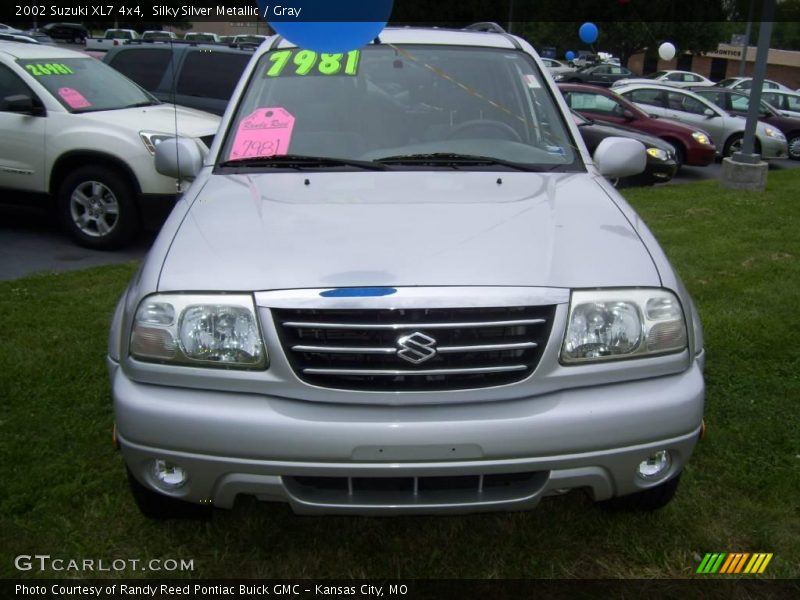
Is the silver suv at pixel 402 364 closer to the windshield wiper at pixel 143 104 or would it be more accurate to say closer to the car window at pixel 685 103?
the windshield wiper at pixel 143 104

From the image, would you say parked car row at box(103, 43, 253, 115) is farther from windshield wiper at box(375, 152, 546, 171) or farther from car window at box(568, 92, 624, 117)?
windshield wiper at box(375, 152, 546, 171)

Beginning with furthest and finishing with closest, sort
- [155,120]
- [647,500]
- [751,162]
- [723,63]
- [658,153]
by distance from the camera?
1. [723,63]
2. [658,153]
3. [751,162]
4. [155,120]
5. [647,500]

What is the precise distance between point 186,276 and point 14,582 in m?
1.17

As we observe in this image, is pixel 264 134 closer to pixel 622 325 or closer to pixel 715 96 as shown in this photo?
pixel 622 325

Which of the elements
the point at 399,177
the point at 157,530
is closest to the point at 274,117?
the point at 399,177

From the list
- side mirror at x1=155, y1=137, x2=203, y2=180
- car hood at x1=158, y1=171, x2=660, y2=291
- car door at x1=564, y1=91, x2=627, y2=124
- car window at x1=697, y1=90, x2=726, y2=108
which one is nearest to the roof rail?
car hood at x1=158, y1=171, x2=660, y2=291

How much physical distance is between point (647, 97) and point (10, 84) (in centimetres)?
1150

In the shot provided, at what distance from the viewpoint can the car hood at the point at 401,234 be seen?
7.72 feet

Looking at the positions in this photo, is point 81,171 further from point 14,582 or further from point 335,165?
point 14,582

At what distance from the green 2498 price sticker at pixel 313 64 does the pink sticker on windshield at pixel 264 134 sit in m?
0.30

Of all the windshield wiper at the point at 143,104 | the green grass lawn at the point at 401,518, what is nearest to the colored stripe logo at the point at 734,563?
the green grass lawn at the point at 401,518

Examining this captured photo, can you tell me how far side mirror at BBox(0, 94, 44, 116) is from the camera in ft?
22.3

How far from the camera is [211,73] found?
9.71 meters

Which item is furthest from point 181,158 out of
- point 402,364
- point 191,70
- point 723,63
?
point 723,63
